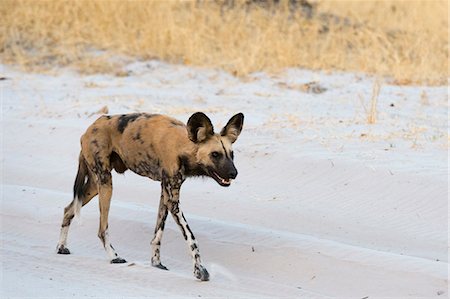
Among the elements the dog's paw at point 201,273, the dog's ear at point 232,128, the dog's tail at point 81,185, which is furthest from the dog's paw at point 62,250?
the dog's ear at point 232,128

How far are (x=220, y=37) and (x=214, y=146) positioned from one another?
30.8 feet

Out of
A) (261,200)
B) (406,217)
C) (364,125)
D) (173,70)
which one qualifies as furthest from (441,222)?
(173,70)

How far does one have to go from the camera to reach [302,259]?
6.46 m

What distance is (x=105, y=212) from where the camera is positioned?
21.0 ft

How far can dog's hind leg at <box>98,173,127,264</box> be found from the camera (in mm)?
6324

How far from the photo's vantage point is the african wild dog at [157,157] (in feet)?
19.1

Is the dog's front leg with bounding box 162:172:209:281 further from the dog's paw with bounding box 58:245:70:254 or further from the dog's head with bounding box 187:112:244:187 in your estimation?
the dog's paw with bounding box 58:245:70:254

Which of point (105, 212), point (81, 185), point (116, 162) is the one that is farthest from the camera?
point (81, 185)

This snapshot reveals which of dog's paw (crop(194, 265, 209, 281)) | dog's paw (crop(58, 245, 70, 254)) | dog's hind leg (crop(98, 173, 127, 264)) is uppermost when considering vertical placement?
dog's hind leg (crop(98, 173, 127, 264))

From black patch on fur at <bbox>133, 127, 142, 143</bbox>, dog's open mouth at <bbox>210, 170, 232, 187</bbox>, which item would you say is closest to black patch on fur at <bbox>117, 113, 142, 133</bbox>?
black patch on fur at <bbox>133, 127, 142, 143</bbox>

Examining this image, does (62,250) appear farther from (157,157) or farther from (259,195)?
(259,195)

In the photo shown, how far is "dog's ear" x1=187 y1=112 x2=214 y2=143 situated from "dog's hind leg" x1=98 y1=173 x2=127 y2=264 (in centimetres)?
93

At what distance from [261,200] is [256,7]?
8.22 m

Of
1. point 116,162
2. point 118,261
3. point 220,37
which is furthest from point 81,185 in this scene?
point 220,37
